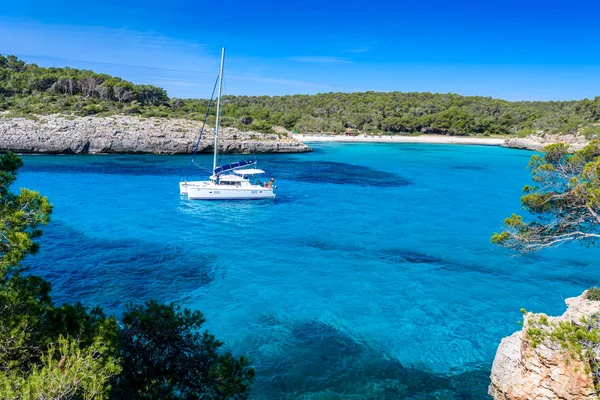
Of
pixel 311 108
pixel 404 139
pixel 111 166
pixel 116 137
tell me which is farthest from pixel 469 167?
pixel 311 108

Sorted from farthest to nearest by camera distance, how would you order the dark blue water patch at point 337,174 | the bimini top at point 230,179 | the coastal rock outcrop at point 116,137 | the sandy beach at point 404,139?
the sandy beach at point 404,139 → the coastal rock outcrop at point 116,137 → the dark blue water patch at point 337,174 → the bimini top at point 230,179

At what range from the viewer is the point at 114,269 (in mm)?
20734

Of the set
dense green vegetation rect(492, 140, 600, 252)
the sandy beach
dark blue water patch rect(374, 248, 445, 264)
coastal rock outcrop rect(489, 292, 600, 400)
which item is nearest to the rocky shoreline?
the sandy beach

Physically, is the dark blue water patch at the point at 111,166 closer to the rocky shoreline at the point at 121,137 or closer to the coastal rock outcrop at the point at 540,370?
the rocky shoreline at the point at 121,137

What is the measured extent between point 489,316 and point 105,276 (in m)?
19.4

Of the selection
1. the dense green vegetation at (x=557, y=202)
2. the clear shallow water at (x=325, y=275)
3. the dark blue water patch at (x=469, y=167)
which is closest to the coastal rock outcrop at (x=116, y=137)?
the clear shallow water at (x=325, y=275)

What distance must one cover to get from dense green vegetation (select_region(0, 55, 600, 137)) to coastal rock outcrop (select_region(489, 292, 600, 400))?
81053 millimetres

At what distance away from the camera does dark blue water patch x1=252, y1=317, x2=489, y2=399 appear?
12422 millimetres

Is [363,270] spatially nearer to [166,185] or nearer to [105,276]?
[105,276]

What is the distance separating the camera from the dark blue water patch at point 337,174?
168ft

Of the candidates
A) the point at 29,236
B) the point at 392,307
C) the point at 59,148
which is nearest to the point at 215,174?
the point at 392,307

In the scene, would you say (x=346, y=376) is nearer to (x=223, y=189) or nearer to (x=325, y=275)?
(x=325, y=275)

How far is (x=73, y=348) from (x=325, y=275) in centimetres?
1587

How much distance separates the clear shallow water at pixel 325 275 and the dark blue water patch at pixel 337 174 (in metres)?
8.27
